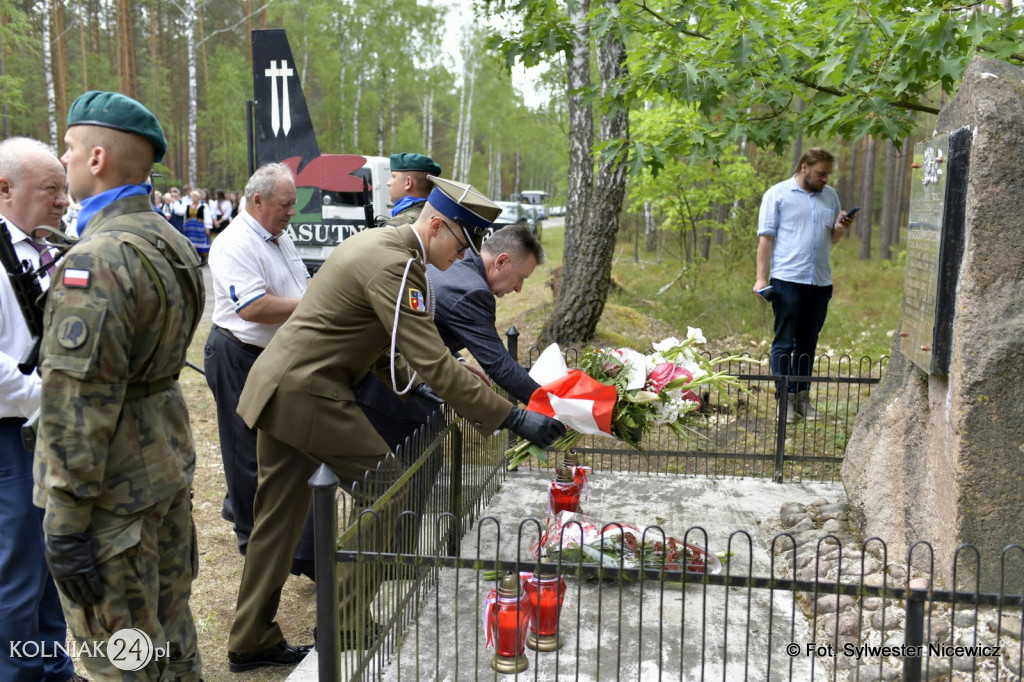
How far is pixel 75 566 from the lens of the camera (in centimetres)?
236

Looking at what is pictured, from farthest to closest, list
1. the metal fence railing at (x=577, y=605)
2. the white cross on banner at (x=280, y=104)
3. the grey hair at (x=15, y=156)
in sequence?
the white cross on banner at (x=280, y=104) → the grey hair at (x=15, y=156) → the metal fence railing at (x=577, y=605)

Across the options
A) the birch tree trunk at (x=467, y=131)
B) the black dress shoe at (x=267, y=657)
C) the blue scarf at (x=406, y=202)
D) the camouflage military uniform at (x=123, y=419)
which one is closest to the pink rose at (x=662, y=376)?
the blue scarf at (x=406, y=202)

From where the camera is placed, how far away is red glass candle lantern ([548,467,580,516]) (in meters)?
4.52

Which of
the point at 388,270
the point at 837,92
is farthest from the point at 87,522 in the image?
the point at 837,92

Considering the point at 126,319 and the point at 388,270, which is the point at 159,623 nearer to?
the point at 126,319

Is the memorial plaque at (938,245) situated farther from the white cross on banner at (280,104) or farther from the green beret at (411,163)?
the white cross on banner at (280,104)

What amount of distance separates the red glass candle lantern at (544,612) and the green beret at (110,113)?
2156 mm

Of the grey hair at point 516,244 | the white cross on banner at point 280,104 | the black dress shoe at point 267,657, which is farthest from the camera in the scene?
the white cross on banner at point 280,104

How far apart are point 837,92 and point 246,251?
424 cm

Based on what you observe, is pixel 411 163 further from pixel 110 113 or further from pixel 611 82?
pixel 110 113

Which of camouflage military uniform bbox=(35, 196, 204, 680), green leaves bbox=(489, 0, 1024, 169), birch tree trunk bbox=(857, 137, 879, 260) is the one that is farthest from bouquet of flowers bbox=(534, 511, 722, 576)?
birch tree trunk bbox=(857, 137, 879, 260)

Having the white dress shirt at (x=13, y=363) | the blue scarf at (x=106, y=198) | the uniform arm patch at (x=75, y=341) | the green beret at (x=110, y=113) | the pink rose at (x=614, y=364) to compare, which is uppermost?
the green beret at (x=110, y=113)

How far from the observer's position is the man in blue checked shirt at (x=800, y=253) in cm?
656

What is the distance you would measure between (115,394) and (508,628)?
1.71m
